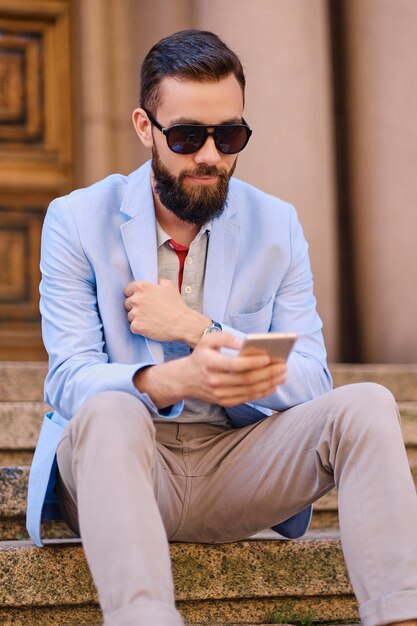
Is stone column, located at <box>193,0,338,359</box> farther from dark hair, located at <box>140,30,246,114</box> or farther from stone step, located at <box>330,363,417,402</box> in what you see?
dark hair, located at <box>140,30,246,114</box>

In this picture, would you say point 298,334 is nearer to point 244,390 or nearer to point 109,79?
point 244,390

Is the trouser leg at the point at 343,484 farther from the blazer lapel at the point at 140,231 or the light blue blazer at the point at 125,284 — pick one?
the blazer lapel at the point at 140,231

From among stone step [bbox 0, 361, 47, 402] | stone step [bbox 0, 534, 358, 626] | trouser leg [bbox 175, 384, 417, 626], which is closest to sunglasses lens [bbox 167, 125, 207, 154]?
trouser leg [bbox 175, 384, 417, 626]

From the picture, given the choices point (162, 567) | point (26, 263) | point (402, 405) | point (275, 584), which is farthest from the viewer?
point (26, 263)

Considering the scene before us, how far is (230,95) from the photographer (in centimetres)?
333

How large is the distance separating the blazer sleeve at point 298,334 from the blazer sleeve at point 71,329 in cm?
37

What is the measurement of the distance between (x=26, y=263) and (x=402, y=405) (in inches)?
103

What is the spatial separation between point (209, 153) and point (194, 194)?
0.14m

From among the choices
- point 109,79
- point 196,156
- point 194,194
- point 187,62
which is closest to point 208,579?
point 194,194

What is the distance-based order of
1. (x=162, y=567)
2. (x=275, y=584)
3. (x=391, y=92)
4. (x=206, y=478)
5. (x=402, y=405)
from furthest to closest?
(x=391, y=92) → (x=402, y=405) → (x=275, y=584) → (x=206, y=478) → (x=162, y=567)

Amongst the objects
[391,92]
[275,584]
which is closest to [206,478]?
[275,584]

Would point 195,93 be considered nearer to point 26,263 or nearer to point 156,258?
point 156,258

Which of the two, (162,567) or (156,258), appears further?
(156,258)

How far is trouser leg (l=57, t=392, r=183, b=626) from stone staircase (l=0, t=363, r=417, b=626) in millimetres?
648
